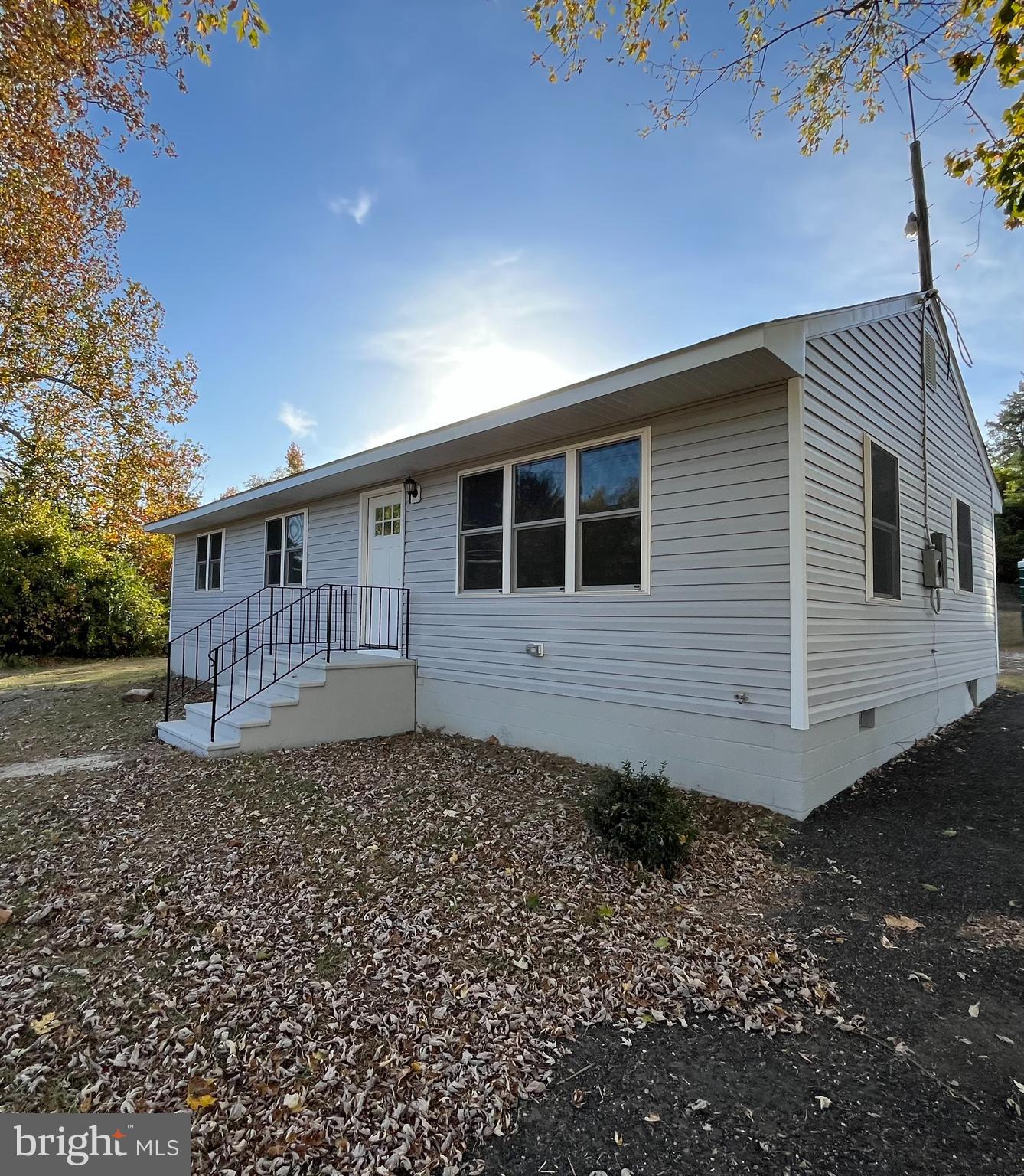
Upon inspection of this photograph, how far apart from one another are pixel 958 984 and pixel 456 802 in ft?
9.88

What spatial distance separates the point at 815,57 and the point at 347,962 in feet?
21.5

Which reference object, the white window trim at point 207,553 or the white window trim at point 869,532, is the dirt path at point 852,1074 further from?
the white window trim at point 207,553

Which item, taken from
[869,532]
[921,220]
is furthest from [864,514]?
[921,220]

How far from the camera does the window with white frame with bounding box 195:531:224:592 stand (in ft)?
37.6

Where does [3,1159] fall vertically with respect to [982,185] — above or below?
below

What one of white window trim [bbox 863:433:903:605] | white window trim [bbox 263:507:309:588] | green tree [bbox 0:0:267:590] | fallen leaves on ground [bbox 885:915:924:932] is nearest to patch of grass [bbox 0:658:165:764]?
white window trim [bbox 263:507:309:588]

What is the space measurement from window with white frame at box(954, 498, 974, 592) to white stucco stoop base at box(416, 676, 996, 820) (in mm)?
1921

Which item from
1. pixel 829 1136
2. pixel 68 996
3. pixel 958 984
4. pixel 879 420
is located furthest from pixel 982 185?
pixel 68 996

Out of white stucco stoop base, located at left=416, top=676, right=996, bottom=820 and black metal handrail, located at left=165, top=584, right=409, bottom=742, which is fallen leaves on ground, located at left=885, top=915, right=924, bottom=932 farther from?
black metal handrail, located at left=165, top=584, right=409, bottom=742

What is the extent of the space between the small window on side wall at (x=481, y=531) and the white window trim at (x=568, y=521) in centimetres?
3

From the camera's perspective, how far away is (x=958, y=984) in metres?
2.48

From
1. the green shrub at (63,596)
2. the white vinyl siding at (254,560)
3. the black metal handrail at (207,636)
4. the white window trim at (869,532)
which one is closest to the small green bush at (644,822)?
the white window trim at (869,532)

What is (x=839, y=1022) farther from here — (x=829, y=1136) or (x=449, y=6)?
(x=449, y=6)

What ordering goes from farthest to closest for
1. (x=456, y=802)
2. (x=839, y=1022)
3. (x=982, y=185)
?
(x=456, y=802) → (x=982, y=185) → (x=839, y=1022)
